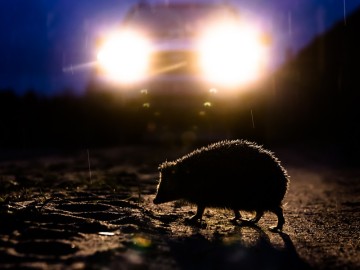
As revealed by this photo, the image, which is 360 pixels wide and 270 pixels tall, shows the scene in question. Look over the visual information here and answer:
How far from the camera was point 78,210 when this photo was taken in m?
4.66

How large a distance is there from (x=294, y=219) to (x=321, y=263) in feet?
5.73

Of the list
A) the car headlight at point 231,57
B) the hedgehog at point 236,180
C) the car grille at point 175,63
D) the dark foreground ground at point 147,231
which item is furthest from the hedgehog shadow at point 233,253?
the car grille at point 175,63

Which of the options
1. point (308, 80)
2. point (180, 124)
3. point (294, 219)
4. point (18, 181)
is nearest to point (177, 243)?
point (294, 219)

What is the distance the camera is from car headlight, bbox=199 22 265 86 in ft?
30.0

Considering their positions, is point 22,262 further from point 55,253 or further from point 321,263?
point 321,263

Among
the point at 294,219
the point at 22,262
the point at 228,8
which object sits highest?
the point at 228,8

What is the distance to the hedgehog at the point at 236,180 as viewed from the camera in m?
4.64

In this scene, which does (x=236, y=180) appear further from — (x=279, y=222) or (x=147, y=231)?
(x=147, y=231)

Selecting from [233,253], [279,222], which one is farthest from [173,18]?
[233,253]

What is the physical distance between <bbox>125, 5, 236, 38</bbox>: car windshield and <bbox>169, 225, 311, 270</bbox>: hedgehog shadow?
6194mm

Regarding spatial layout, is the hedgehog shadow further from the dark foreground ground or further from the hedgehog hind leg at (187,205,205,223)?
the hedgehog hind leg at (187,205,205,223)

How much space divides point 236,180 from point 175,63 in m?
5.02

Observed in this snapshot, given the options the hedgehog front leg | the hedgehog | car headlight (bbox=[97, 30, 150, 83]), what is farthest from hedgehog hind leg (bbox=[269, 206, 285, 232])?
car headlight (bbox=[97, 30, 150, 83])

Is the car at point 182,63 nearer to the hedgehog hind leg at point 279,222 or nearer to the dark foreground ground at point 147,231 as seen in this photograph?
the dark foreground ground at point 147,231
